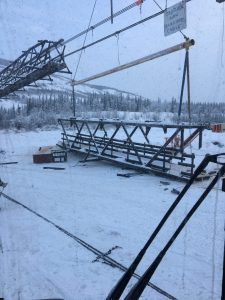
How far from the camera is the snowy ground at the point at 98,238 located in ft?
14.0

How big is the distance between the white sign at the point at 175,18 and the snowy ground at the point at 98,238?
3502mm

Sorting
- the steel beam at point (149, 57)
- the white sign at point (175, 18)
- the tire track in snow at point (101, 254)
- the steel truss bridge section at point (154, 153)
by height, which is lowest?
the tire track in snow at point (101, 254)

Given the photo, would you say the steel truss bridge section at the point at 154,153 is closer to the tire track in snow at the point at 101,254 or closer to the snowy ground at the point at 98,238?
the snowy ground at the point at 98,238

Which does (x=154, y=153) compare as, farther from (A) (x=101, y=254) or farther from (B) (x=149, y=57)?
(A) (x=101, y=254)

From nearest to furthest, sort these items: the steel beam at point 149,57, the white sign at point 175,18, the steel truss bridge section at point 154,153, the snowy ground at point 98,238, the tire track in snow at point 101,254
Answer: the tire track in snow at point 101,254 → the snowy ground at point 98,238 → the white sign at point 175,18 → the steel beam at point 149,57 → the steel truss bridge section at point 154,153

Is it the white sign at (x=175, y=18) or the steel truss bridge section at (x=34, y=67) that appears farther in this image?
the steel truss bridge section at (x=34, y=67)

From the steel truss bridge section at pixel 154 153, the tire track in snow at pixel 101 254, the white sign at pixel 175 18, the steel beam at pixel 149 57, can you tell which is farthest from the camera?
the steel truss bridge section at pixel 154 153

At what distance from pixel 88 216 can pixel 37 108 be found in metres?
59.7

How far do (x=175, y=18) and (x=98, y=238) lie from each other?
4.30 metres

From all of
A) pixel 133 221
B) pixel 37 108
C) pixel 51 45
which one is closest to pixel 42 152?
pixel 51 45

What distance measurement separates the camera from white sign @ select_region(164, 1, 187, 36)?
6578 mm

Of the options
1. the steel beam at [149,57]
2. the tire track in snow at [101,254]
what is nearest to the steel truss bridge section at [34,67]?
the steel beam at [149,57]

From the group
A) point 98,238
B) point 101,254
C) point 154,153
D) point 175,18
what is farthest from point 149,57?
point 101,254

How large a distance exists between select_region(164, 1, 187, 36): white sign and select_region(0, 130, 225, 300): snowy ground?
3.50 meters
